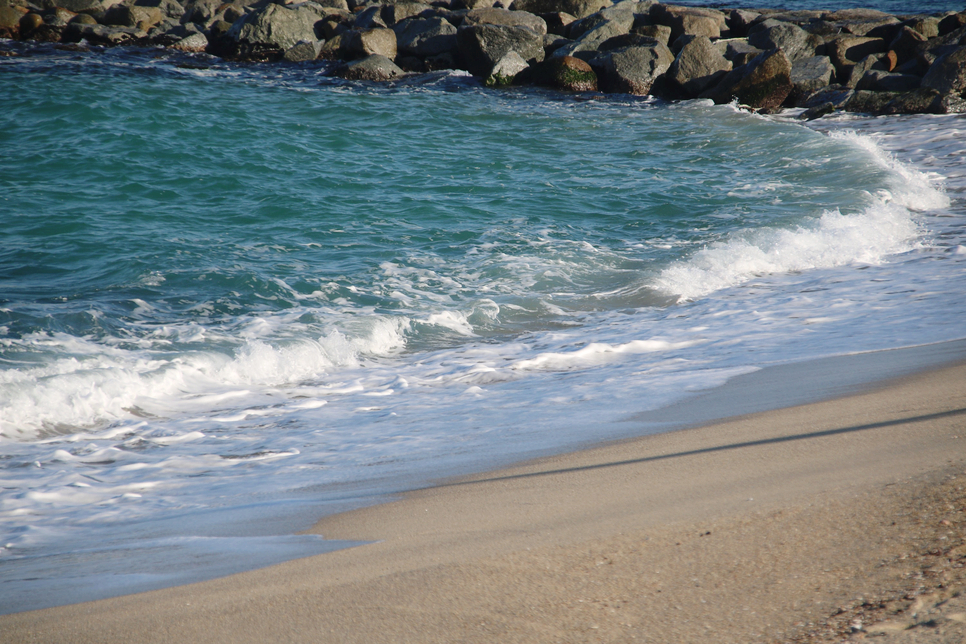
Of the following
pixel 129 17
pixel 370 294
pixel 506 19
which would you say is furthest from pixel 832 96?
pixel 129 17

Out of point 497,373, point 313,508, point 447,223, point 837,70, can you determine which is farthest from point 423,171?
point 837,70

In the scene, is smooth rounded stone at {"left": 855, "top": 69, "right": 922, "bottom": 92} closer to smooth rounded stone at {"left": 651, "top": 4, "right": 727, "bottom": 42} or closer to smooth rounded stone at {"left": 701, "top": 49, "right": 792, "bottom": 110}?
smooth rounded stone at {"left": 701, "top": 49, "right": 792, "bottom": 110}

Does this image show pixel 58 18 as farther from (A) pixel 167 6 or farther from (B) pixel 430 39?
(B) pixel 430 39

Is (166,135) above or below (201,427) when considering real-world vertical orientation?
above

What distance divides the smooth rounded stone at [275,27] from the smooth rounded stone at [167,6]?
573cm

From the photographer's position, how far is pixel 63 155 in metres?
11.2

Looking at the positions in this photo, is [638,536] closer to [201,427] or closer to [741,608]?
[741,608]

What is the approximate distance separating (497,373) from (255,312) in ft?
8.20

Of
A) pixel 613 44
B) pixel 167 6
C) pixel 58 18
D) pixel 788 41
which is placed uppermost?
pixel 167 6

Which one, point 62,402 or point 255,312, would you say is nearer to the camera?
point 62,402

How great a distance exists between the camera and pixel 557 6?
20750 mm

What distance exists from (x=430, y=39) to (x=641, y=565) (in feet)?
62.7

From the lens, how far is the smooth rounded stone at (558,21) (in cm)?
1977

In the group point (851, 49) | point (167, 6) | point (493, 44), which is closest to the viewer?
point (851, 49)
